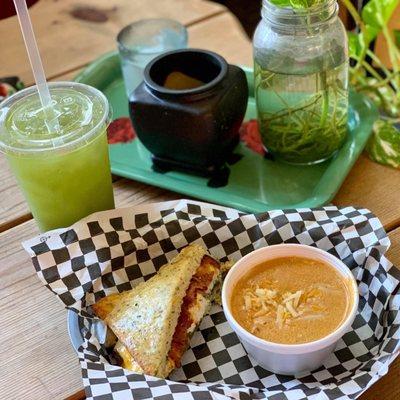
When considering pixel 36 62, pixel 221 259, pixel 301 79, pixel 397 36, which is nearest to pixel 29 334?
pixel 221 259

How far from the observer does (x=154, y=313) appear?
3.43ft

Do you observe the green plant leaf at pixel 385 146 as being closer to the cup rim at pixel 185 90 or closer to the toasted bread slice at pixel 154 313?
the cup rim at pixel 185 90

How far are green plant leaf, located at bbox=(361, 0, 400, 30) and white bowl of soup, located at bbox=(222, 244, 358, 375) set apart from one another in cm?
73

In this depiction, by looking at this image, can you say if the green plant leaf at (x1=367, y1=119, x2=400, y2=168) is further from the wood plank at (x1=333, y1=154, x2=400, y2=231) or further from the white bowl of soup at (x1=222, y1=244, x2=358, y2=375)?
the white bowl of soup at (x1=222, y1=244, x2=358, y2=375)

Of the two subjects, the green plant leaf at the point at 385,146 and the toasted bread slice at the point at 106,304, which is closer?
the toasted bread slice at the point at 106,304

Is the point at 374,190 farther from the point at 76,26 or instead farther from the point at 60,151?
the point at 76,26

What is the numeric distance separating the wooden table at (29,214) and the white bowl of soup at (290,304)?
0.12 m

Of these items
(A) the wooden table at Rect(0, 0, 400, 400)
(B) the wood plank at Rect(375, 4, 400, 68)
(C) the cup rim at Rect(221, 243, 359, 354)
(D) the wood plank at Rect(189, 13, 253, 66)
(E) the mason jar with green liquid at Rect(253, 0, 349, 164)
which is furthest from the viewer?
(B) the wood plank at Rect(375, 4, 400, 68)


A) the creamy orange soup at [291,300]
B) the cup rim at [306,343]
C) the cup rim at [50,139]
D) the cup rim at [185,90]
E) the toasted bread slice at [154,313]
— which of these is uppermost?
the cup rim at [50,139]

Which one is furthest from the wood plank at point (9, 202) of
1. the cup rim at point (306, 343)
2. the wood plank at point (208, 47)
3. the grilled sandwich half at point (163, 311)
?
the cup rim at point (306, 343)

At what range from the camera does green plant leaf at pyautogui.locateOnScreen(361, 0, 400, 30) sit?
1519mm

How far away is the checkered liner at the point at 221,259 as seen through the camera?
946mm

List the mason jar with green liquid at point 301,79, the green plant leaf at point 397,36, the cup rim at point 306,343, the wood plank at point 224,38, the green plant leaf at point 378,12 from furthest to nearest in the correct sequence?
the wood plank at point 224,38 < the green plant leaf at point 397,36 < the green plant leaf at point 378,12 < the mason jar with green liquid at point 301,79 < the cup rim at point 306,343

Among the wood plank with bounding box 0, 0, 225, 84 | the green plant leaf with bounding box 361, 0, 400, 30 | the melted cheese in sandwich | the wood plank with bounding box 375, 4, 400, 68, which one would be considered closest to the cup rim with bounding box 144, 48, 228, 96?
the melted cheese in sandwich
